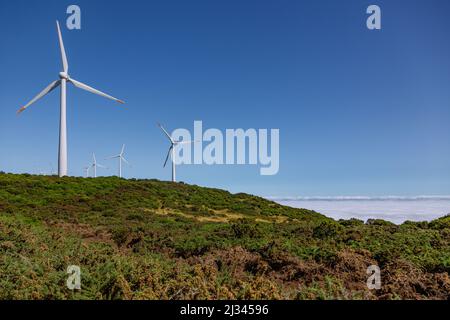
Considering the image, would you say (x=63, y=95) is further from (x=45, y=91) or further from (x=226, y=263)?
(x=226, y=263)

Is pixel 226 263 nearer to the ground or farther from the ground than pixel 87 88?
nearer to the ground

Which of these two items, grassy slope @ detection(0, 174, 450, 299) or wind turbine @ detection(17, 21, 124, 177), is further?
wind turbine @ detection(17, 21, 124, 177)

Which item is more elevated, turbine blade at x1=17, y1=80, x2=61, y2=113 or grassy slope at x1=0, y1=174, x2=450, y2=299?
turbine blade at x1=17, y1=80, x2=61, y2=113

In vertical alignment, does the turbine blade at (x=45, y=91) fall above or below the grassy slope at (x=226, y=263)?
above

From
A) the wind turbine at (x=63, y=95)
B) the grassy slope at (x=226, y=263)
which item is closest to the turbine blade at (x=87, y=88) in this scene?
the wind turbine at (x=63, y=95)

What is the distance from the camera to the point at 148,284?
909 cm

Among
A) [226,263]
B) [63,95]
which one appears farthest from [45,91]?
[226,263]

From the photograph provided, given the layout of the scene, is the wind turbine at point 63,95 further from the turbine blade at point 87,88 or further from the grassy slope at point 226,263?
the grassy slope at point 226,263

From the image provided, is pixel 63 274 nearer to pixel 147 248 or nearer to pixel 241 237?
pixel 147 248

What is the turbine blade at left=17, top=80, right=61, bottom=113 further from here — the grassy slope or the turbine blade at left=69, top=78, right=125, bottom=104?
the grassy slope

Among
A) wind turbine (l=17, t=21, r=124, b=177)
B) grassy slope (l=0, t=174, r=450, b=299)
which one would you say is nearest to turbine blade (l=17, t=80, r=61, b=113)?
wind turbine (l=17, t=21, r=124, b=177)

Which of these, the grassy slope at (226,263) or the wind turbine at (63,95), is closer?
the grassy slope at (226,263)

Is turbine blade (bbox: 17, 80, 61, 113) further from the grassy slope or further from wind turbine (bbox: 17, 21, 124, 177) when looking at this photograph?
the grassy slope
